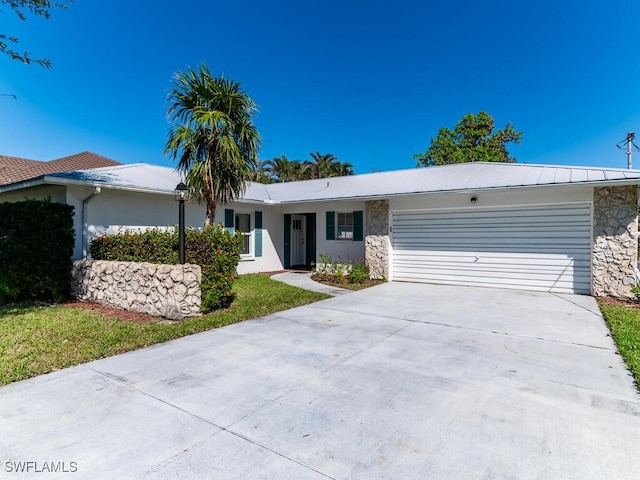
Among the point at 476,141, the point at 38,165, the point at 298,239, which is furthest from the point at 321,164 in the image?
A: the point at 38,165

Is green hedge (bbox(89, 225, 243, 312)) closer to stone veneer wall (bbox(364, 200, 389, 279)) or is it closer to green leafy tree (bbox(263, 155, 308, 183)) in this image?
stone veneer wall (bbox(364, 200, 389, 279))

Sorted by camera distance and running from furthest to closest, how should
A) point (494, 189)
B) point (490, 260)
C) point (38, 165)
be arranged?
1. point (38, 165)
2. point (490, 260)
3. point (494, 189)

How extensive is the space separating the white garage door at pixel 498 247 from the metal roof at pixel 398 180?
2.79ft

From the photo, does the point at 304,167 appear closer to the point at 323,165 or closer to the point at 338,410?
the point at 323,165

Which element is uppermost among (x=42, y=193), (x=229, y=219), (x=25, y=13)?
(x=25, y=13)

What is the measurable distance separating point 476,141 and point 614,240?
21.2 meters

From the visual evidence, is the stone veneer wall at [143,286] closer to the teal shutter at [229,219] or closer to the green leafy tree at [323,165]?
the teal shutter at [229,219]

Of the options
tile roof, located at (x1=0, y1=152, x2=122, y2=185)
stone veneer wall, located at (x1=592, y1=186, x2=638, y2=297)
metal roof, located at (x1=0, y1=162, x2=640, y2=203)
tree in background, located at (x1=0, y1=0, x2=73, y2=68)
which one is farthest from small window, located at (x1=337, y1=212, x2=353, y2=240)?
tile roof, located at (x1=0, y1=152, x2=122, y2=185)

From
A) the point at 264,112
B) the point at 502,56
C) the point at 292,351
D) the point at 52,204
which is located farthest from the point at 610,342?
the point at 502,56

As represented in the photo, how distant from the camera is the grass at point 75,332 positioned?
4.22 meters

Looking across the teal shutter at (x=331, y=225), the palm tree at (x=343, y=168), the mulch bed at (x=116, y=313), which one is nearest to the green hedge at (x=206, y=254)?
A: the mulch bed at (x=116, y=313)

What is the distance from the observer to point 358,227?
1241 centimetres

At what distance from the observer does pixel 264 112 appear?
895 centimetres

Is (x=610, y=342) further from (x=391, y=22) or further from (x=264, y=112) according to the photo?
(x=391, y=22)
